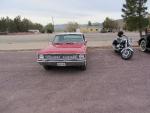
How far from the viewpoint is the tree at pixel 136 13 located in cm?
1938

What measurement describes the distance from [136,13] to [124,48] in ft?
25.5

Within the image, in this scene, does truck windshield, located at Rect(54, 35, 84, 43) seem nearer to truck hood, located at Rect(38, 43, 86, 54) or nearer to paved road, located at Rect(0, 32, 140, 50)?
truck hood, located at Rect(38, 43, 86, 54)

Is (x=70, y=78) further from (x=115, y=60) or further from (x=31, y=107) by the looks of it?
(x=115, y=60)

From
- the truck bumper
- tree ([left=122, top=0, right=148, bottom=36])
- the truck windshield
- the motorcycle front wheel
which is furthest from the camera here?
tree ([left=122, top=0, right=148, bottom=36])

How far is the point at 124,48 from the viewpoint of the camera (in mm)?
12680

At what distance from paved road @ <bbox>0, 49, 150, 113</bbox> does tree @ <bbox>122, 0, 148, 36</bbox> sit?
8.57m

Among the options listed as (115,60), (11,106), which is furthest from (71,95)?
(115,60)

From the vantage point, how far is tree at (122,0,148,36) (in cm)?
1938

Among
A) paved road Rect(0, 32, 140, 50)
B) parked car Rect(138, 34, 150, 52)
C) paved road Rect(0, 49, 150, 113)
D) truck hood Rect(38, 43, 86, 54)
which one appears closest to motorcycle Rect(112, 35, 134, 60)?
paved road Rect(0, 49, 150, 113)

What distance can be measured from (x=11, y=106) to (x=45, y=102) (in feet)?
2.57

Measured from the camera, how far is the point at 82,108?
580 centimetres

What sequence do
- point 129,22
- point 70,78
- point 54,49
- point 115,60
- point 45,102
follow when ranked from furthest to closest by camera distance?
point 129,22 → point 115,60 → point 54,49 → point 70,78 → point 45,102

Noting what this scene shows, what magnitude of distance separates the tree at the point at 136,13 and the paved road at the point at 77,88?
857cm

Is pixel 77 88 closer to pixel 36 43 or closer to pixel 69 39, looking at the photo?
pixel 69 39
